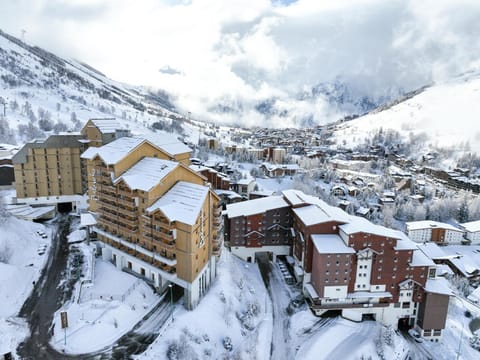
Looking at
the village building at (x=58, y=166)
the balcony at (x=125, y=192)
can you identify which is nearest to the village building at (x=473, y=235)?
the village building at (x=58, y=166)

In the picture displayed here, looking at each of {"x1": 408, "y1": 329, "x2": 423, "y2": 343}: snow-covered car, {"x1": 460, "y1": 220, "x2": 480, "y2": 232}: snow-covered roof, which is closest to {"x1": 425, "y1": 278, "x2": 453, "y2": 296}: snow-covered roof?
{"x1": 408, "y1": 329, "x2": 423, "y2": 343}: snow-covered car

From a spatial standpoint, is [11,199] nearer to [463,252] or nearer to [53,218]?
[53,218]

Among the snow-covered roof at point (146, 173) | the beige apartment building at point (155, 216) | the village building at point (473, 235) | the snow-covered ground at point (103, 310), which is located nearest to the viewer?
the snow-covered ground at point (103, 310)

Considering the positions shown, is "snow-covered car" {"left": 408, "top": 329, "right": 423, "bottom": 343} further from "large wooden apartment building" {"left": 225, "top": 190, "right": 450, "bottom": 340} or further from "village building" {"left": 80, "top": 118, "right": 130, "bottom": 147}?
"village building" {"left": 80, "top": 118, "right": 130, "bottom": 147}

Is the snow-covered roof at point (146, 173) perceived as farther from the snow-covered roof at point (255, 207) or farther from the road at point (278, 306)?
the road at point (278, 306)

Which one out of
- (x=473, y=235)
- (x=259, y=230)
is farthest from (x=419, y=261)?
(x=473, y=235)

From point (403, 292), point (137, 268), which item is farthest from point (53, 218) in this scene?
point (403, 292)
